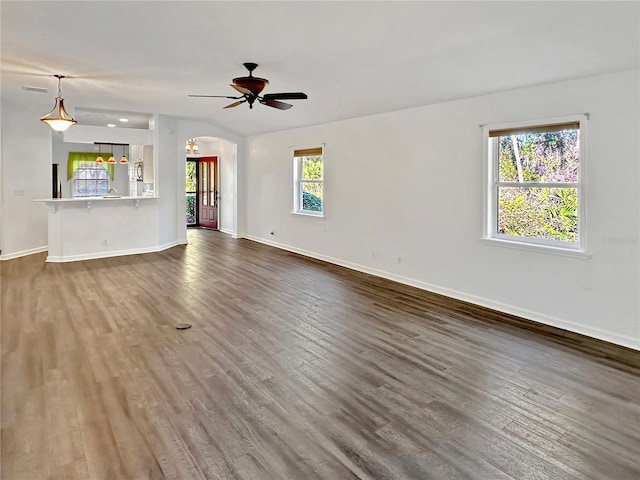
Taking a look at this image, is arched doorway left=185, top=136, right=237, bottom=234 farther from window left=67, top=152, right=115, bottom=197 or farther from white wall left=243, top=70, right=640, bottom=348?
white wall left=243, top=70, right=640, bottom=348

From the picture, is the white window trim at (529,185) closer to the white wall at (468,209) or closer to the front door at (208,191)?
the white wall at (468,209)

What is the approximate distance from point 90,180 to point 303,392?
1228 centimetres

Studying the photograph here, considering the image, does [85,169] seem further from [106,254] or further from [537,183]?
[537,183]

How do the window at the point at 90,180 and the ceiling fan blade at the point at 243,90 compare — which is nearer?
the ceiling fan blade at the point at 243,90

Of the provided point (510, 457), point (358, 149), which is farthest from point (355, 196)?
point (510, 457)

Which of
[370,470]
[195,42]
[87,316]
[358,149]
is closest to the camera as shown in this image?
[370,470]

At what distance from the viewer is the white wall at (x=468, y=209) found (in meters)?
3.67

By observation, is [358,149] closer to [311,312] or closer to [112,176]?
[311,312]

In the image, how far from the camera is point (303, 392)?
2814 mm

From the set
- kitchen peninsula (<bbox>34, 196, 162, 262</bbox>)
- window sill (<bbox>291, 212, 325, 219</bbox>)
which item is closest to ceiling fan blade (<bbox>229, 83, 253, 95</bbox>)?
window sill (<bbox>291, 212, 325, 219</bbox>)

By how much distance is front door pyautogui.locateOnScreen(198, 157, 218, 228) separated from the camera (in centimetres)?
1166

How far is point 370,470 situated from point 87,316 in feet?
11.8

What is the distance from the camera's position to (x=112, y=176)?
1265cm

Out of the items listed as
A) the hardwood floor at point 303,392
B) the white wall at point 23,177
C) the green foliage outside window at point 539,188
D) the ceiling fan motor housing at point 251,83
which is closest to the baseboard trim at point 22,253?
the white wall at point 23,177
